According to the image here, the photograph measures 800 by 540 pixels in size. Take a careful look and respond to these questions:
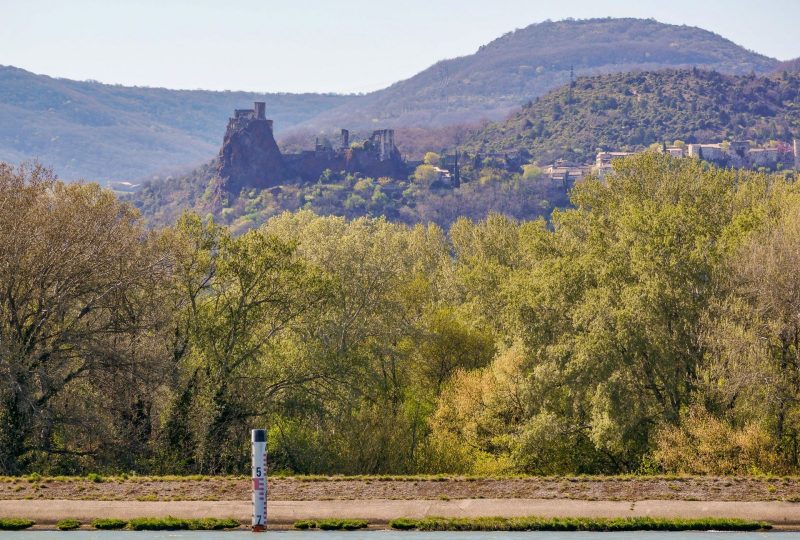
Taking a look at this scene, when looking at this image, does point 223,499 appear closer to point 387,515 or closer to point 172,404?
point 387,515

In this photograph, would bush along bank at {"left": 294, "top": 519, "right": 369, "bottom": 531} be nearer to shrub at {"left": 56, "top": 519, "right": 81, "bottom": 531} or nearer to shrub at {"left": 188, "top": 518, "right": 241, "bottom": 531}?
shrub at {"left": 188, "top": 518, "right": 241, "bottom": 531}

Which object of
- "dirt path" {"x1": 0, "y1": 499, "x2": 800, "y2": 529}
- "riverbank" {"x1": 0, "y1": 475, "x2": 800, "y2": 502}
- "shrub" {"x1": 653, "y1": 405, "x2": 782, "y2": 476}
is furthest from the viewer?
"shrub" {"x1": 653, "y1": 405, "x2": 782, "y2": 476}

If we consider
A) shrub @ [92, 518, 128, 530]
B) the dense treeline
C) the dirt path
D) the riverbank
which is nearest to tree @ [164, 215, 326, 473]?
the dense treeline

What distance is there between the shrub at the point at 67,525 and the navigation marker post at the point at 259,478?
4.02 meters

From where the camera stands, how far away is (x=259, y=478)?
3039 cm

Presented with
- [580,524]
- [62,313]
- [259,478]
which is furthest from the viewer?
[62,313]

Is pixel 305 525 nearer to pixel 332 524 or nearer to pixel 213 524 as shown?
pixel 332 524

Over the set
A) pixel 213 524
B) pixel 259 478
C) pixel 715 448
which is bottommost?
pixel 715 448

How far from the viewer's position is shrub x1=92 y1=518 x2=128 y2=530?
3241 cm

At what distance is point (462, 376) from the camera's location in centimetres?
6031

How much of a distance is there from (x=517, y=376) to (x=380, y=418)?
5761mm

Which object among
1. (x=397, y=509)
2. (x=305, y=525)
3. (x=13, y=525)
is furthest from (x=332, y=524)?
(x=13, y=525)
